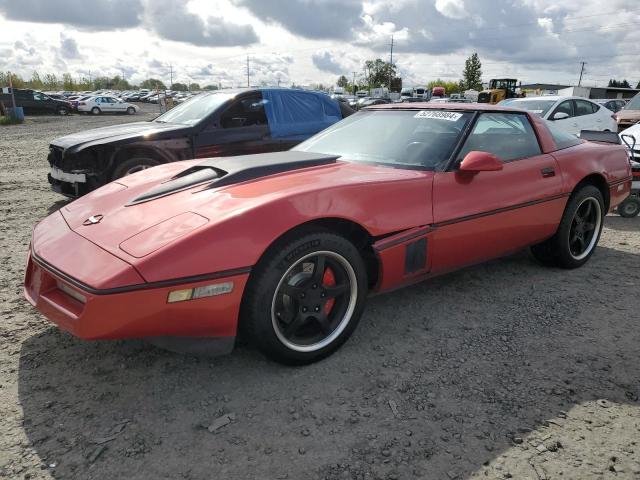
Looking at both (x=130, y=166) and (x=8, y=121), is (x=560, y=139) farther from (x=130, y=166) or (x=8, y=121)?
(x=8, y=121)

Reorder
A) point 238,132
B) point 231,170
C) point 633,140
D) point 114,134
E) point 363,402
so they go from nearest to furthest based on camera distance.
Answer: point 363,402
point 231,170
point 114,134
point 238,132
point 633,140

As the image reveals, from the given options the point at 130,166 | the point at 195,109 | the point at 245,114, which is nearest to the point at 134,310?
the point at 130,166

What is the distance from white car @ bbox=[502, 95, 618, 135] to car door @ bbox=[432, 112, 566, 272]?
6.38m

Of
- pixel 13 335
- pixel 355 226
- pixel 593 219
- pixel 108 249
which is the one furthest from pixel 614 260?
pixel 13 335

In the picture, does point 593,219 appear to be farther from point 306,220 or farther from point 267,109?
point 267,109

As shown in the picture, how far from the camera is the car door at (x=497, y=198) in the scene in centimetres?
295

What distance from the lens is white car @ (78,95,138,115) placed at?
33103 mm

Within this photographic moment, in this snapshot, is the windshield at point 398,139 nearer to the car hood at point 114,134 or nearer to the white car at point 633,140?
the car hood at point 114,134

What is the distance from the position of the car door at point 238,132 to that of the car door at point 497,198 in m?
3.34

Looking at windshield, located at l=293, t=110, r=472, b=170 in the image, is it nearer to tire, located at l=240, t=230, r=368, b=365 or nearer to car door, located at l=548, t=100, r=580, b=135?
tire, located at l=240, t=230, r=368, b=365

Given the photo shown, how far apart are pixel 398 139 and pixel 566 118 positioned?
787 cm

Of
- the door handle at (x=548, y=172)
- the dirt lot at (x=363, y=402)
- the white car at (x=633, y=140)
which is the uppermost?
the door handle at (x=548, y=172)

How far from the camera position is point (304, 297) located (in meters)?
2.45

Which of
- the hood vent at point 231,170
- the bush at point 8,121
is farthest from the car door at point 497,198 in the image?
the bush at point 8,121
